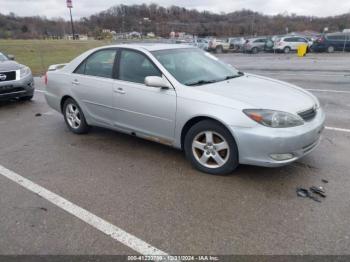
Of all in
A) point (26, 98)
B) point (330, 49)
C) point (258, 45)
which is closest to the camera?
point (26, 98)

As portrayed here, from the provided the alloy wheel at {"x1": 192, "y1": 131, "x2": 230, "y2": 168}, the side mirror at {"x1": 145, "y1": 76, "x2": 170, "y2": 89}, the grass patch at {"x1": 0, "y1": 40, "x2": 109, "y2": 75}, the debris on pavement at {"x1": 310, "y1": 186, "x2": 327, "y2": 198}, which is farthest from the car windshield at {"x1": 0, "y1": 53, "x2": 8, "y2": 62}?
the debris on pavement at {"x1": 310, "y1": 186, "x2": 327, "y2": 198}

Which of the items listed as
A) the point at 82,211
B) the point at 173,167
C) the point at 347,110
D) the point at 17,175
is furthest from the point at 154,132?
the point at 347,110

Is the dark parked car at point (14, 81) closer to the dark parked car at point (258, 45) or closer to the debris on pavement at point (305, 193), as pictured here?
Result: the debris on pavement at point (305, 193)

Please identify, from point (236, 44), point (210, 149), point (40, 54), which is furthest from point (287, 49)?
point (210, 149)

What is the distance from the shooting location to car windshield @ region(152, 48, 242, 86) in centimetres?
412

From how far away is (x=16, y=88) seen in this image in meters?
7.80

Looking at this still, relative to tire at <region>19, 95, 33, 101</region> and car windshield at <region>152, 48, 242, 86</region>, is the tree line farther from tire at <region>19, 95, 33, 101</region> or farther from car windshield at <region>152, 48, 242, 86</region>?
car windshield at <region>152, 48, 242, 86</region>

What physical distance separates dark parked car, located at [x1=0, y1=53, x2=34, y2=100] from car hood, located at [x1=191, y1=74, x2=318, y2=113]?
19.1ft

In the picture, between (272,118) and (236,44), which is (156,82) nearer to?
(272,118)

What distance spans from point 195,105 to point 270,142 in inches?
37.9

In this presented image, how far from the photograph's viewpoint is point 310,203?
315 cm

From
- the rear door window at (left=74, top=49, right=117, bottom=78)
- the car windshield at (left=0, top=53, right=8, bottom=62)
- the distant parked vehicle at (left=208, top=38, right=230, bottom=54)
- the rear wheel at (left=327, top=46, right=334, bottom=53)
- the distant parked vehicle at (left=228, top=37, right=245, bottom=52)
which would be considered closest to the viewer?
the rear door window at (left=74, top=49, right=117, bottom=78)

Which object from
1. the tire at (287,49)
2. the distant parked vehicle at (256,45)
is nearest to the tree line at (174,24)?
the distant parked vehicle at (256,45)

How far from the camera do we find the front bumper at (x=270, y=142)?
3291mm
